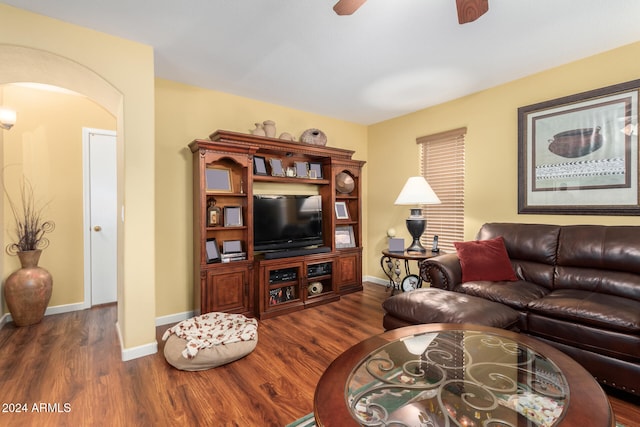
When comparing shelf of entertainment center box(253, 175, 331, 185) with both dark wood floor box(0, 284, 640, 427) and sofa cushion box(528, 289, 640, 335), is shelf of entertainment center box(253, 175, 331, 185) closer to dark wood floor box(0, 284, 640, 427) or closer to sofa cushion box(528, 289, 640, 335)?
dark wood floor box(0, 284, 640, 427)

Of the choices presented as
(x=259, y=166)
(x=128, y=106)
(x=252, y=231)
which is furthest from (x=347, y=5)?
(x=252, y=231)

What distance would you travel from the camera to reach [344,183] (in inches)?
163

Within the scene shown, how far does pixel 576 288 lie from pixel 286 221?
2.86 metres

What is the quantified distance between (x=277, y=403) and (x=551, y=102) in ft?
11.7

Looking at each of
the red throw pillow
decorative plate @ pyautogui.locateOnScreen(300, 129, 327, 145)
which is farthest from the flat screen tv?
the red throw pillow

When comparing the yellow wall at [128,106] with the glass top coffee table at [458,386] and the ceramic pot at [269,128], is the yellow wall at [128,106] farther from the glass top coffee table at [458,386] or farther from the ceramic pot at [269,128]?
the glass top coffee table at [458,386]

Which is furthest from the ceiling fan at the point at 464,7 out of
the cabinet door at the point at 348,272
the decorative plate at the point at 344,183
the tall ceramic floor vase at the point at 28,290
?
the tall ceramic floor vase at the point at 28,290

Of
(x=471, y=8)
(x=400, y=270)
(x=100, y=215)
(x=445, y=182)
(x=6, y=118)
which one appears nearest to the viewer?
(x=471, y=8)

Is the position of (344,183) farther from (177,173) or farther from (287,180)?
(177,173)

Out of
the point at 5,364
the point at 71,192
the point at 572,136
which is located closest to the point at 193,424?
the point at 5,364

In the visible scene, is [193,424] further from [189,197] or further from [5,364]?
[189,197]

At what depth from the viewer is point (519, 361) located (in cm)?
137

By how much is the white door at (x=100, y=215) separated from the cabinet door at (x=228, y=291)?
1.71 meters

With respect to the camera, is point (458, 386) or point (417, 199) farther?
point (417, 199)
